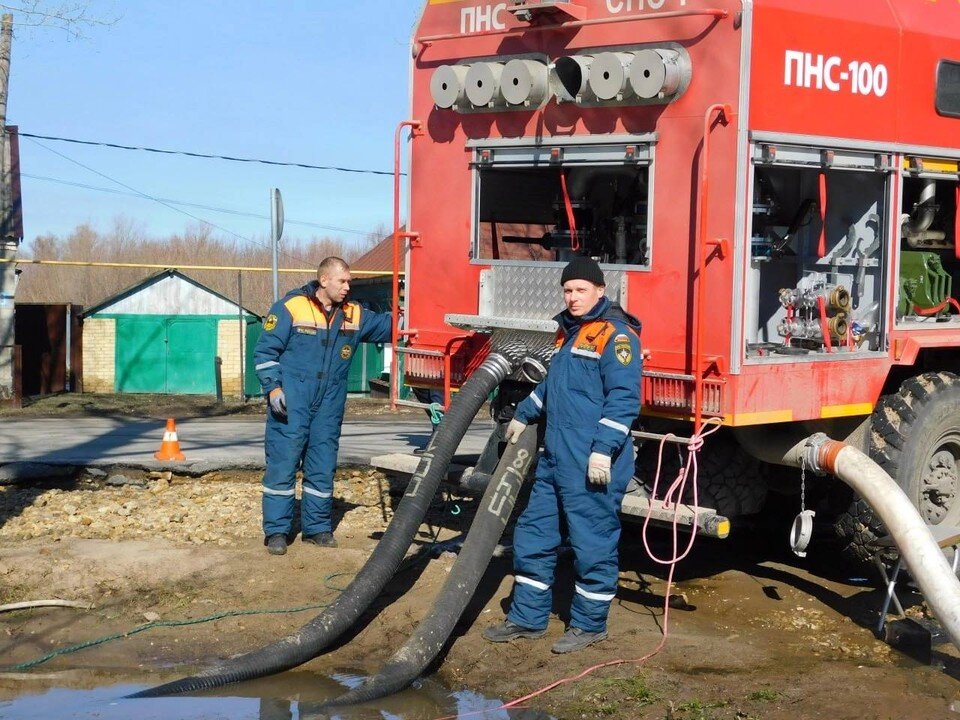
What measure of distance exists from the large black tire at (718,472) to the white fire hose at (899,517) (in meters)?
0.44

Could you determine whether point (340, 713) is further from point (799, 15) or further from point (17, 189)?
point (17, 189)

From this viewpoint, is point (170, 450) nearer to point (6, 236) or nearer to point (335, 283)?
point (335, 283)

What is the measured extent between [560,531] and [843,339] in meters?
2.06

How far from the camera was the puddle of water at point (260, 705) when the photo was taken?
18.3 feet

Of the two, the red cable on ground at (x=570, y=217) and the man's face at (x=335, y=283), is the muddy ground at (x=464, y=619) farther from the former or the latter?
the red cable on ground at (x=570, y=217)

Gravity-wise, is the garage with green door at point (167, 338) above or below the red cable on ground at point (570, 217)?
below

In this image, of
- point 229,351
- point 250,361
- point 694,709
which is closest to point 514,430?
point 694,709

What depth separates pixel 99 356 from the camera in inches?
941

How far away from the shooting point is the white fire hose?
6.20m

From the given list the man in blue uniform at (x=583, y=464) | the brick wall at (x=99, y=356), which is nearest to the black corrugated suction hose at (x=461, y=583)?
the man in blue uniform at (x=583, y=464)

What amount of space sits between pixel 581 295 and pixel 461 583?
1.59m

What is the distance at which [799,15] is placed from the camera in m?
6.65

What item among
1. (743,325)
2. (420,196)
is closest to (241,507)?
(420,196)

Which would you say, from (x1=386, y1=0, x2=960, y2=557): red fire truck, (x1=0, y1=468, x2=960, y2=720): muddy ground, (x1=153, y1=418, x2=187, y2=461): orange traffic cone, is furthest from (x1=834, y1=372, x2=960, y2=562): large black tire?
(x1=153, y1=418, x2=187, y2=461): orange traffic cone
